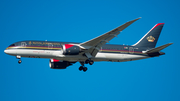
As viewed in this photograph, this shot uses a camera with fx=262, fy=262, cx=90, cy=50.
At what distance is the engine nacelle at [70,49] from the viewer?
3716 cm

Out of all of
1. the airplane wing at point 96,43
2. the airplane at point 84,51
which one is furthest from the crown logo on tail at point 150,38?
the airplane wing at point 96,43

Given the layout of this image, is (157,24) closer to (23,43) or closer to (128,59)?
(128,59)

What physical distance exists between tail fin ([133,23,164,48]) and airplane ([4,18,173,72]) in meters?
0.50

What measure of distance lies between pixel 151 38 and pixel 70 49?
16978 millimetres

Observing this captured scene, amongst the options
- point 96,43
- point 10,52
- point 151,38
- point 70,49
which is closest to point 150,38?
point 151,38

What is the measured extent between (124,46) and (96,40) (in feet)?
24.7

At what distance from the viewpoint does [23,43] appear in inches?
1485

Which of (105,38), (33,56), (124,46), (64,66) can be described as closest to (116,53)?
(124,46)

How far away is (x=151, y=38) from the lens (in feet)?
155

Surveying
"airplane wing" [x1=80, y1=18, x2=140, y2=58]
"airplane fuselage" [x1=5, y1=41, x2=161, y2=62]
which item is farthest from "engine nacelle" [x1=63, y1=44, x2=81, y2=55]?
"airplane wing" [x1=80, y1=18, x2=140, y2=58]

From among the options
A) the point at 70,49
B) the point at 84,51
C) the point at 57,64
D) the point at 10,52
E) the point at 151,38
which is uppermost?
the point at 151,38

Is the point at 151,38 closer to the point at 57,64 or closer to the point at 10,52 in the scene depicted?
the point at 57,64

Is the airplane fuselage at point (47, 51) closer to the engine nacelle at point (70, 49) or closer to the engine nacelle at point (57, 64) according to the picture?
the engine nacelle at point (70, 49)

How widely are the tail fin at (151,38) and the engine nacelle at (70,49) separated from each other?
1311 cm
